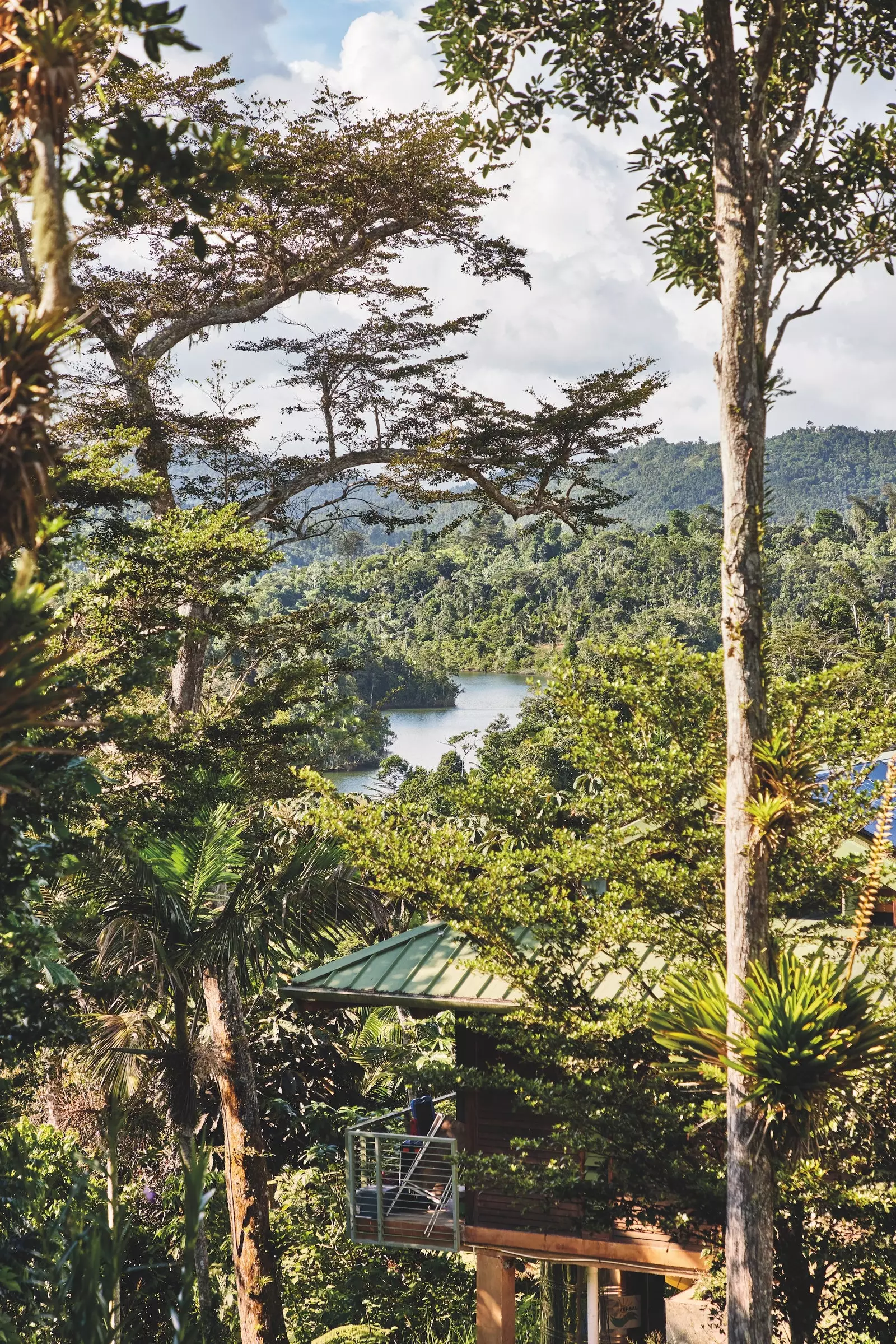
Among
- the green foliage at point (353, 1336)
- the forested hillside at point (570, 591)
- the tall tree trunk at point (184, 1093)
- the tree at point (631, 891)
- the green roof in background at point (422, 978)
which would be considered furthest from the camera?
the forested hillside at point (570, 591)

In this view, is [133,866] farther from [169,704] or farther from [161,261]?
[161,261]

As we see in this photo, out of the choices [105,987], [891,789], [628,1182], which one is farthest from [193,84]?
[628,1182]

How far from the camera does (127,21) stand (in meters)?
2.07

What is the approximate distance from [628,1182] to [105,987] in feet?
8.60

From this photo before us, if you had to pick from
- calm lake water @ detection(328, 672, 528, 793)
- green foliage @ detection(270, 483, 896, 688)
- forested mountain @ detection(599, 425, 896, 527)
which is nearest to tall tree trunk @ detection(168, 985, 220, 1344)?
green foliage @ detection(270, 483, 896, 688)

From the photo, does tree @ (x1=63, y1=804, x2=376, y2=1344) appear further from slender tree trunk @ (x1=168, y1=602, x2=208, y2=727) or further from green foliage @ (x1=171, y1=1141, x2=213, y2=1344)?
green foliage @ (x1=171, y1=1141, x2=213, y2=1344)

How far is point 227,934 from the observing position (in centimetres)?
695

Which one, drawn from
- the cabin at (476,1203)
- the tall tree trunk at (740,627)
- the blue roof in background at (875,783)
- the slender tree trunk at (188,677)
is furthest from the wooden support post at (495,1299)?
the slender tree trunk at (188,677)

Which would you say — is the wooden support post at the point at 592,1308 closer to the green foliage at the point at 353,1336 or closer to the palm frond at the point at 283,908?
the green foliage at the point at 353,1336

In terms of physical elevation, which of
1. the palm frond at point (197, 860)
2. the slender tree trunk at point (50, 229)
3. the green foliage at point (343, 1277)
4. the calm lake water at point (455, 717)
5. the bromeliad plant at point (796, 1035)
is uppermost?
the calm lake water at point (455, 717)

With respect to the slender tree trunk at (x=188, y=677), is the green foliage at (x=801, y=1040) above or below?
below

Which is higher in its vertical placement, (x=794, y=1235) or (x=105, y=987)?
(x=105, y=987)

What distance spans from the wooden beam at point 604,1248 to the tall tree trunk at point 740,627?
8.72 feet

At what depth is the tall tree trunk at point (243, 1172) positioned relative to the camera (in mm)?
7523
